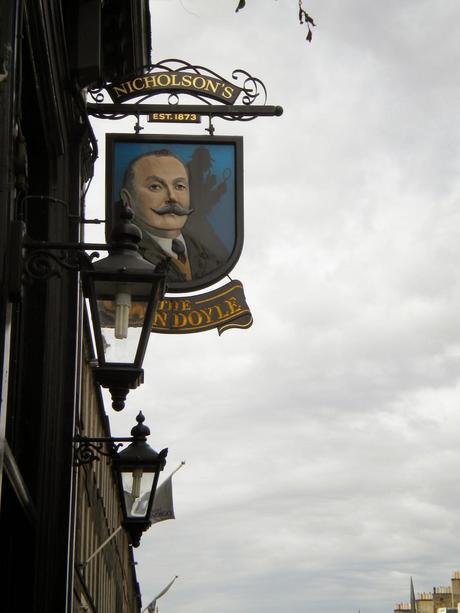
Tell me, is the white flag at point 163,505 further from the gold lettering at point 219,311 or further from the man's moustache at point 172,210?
the man's moustache at point 172,210

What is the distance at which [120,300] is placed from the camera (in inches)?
260

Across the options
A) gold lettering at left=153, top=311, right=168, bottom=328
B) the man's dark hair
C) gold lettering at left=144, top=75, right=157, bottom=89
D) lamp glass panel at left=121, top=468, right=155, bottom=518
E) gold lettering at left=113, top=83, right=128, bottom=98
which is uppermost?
gold lettering at left=144, top=75, right=157, bottom=89

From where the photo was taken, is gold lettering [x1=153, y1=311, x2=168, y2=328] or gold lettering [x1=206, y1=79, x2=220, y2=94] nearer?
gold lettering [x1=153, y1=311, x2=168, y2=328]

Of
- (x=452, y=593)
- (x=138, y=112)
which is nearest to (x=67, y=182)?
(x=138, y=112)

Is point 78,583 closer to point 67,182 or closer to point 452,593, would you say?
point 67,182

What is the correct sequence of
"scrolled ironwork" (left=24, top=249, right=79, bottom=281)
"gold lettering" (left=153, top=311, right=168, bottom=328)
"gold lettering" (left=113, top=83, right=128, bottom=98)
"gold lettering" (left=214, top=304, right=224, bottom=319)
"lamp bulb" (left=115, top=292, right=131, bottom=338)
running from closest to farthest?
"scrolled ironwork" (left=24, top=249, right=79, bottom=281), "lamp bulb" (left=115, top=292, right=131, bottom=338), "gold lettering" (left=153, top=311, right=168, bottom=328), "gold lettering" (left=214, top=304, right=224, bottom=319), "gold lettering" (left=113, top=83, right=128, bottom=98)

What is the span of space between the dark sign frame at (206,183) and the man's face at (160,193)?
0.25 ft

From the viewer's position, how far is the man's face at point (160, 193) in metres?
9.66

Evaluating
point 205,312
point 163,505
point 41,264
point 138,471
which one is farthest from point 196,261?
point 163,505

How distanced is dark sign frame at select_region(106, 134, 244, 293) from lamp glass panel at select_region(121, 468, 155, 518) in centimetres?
161

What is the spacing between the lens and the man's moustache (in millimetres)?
9678

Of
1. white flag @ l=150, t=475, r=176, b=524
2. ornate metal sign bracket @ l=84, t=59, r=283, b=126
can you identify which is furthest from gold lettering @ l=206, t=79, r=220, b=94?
white flag @ l=150, t=475, r=176, b=524

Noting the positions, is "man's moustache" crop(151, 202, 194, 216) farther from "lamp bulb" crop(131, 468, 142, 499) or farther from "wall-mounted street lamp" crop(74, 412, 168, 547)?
"lamp bulb" crop(131, 468, 142, 499)

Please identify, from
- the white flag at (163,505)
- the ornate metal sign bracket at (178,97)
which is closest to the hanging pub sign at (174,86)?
the ornate metal sign bracket at (178,97)
